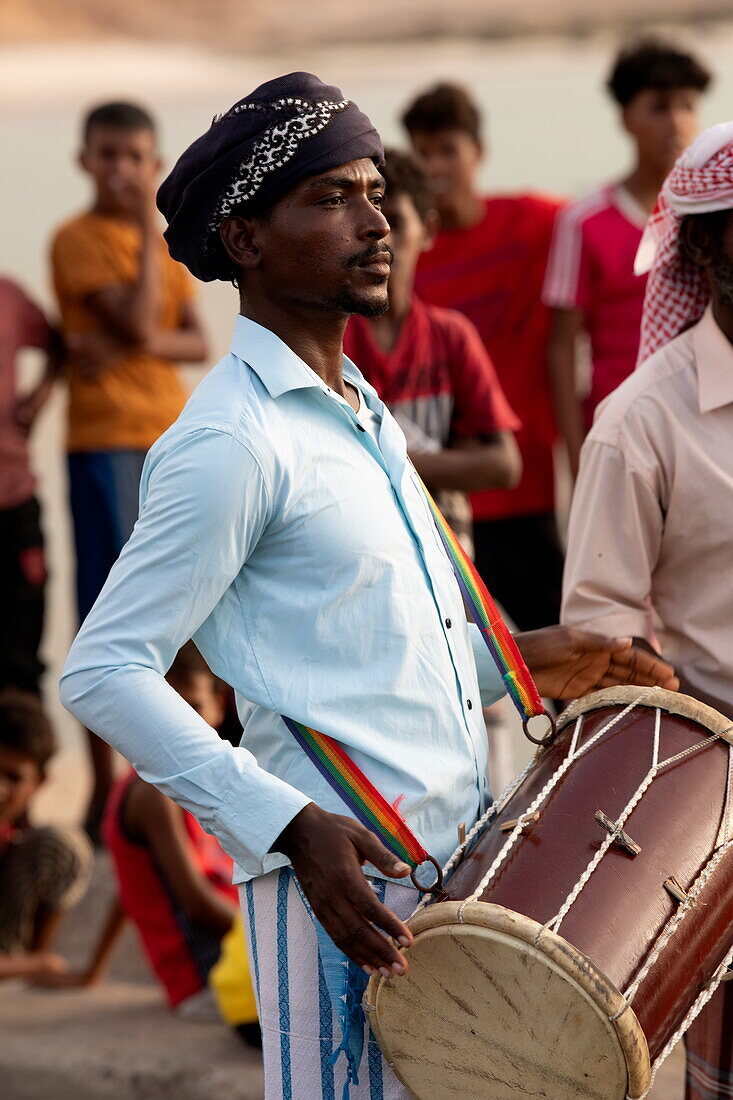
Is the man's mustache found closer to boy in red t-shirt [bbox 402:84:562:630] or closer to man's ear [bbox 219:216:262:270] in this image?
man's ear [bbox 219:216:262:270]

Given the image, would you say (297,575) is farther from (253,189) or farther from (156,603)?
(253,189)

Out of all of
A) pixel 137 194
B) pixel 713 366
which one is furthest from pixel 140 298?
pixel 713 366

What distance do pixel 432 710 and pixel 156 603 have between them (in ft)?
1.34

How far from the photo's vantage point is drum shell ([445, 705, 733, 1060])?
2.04 meters

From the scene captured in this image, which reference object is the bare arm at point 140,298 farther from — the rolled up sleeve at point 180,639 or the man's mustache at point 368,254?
the rolled up sleeve at point 180,639

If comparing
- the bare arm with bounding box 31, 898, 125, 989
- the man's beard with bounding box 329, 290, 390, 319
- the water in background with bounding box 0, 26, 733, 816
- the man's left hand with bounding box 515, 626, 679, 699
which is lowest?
the bare arm with bounding box 31, 898, 125, 989

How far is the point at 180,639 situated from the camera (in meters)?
2.01

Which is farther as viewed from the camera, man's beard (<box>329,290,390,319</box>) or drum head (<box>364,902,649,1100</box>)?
man's beard (<box>329,290,390,319</box>)

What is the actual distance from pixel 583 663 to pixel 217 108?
10.3 m

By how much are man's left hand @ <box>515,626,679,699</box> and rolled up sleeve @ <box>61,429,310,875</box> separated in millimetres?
579

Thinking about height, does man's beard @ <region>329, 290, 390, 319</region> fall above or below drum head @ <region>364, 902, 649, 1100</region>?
above

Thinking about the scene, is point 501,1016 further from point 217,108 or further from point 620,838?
point 217,108

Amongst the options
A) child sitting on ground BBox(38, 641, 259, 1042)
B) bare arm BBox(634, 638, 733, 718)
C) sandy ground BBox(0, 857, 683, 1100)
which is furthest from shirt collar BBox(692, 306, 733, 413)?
child sitting on ground BBox(38, 641, 259, 1042)

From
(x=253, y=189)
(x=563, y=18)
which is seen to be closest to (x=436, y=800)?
(x=253, y=189)
